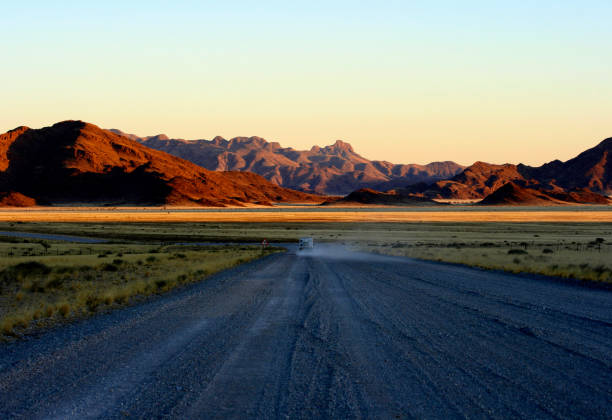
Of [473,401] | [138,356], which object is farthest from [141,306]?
[473,401]

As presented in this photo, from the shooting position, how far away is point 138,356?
936 centimetres

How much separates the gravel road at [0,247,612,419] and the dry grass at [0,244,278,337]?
128 cm

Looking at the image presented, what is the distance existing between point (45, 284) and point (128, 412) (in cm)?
1570

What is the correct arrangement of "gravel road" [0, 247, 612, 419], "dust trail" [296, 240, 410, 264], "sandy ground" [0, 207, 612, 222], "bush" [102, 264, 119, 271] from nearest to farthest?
"gravel road" [0, 247, 612, 419] < "bush" [102, 264, 119, 271] < "dust trail" [296, 240, 410, 264] < "sandy ground" [0, 207, 612, 222]

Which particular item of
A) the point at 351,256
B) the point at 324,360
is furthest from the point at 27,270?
the point at 351,256

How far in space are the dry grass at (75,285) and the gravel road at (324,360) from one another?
128 centimetres

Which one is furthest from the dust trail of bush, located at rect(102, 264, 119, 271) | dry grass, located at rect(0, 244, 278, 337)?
bush, located at rect(102, 264, 119, 271)

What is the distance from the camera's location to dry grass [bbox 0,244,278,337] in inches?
551

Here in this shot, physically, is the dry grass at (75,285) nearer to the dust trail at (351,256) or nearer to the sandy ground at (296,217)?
the dust trail at (351,256)

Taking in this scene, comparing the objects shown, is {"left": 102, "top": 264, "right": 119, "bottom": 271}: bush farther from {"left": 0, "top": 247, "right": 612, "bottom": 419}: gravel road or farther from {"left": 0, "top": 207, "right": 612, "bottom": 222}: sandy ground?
{"left": 0, "top": 207, "right": 612, "bottom": 222}: sandy ground

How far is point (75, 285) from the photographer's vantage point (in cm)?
2067

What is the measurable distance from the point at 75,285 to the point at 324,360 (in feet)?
48.0

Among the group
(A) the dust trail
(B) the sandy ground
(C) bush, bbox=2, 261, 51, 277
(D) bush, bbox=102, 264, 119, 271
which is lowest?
(A) the dust trail

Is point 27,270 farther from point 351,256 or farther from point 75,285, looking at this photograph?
point 351,256
